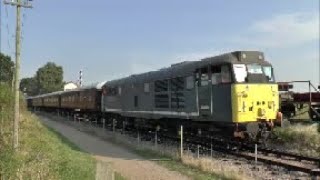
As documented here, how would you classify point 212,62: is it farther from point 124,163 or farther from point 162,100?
point 162,100

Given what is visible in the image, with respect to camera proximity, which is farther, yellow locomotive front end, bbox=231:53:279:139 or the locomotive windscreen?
the locomotive windscreen

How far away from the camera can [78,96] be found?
5075 cm

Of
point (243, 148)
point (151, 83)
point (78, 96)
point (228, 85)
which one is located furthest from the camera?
point (78, 96)

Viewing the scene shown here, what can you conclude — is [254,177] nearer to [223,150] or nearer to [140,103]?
[223,150]

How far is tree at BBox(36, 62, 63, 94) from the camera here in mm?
117688

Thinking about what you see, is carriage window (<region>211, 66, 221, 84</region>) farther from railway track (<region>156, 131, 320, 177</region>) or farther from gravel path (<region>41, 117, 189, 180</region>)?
gravel path (<region>41, 117, 189, 180</region>)

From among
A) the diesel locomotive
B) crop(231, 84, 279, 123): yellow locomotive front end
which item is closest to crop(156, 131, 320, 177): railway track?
the diesel locomotive

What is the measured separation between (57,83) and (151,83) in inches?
3817

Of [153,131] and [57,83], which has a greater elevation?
[57,83]

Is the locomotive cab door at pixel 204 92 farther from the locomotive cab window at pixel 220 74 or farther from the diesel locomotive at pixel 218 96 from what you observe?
the locomotive cab window at pixel 220 74

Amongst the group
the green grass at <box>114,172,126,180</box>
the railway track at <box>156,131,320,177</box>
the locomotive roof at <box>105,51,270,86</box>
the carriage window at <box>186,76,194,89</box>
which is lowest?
the green grass at <box>114,172,126,180</box>

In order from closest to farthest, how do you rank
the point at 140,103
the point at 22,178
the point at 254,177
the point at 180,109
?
the point at 22,178
the point at 254,177
the point at 180,109
the point at 140,103

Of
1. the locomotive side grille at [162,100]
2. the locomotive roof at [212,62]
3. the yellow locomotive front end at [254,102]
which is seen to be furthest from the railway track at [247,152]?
the locomotive roof at [212,62]

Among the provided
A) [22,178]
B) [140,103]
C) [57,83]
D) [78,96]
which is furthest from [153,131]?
[57,83]
